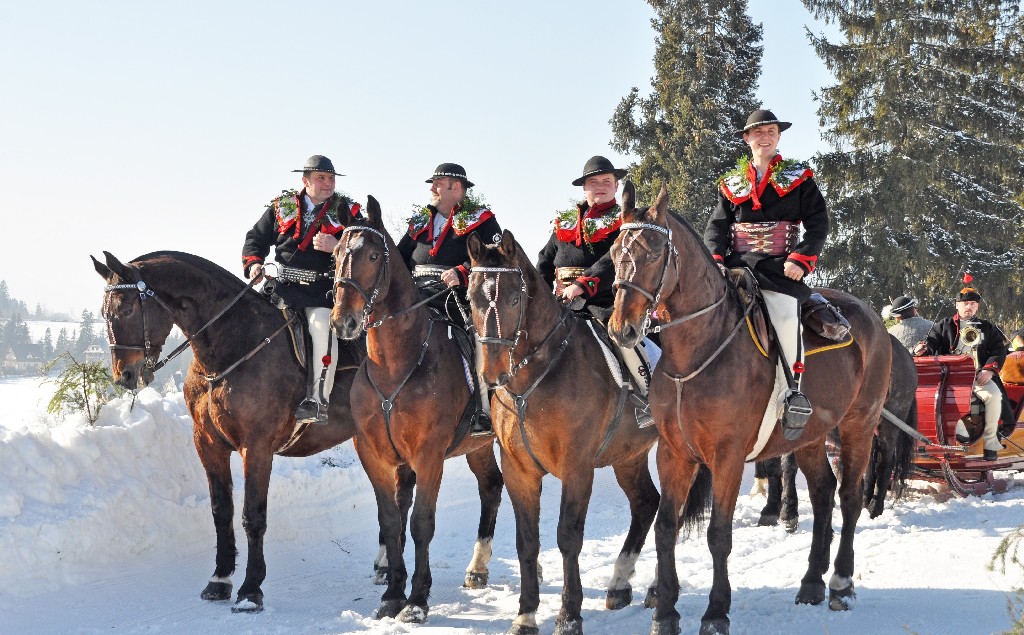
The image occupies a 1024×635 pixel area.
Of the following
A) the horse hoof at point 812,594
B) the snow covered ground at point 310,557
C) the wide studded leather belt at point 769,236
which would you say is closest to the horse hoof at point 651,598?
the snow covered ground at point 310,557

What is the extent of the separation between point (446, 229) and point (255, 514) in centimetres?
297

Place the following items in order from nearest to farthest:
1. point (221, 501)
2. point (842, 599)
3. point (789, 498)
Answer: point (842, 599)
point (221, 501)
point (789, 498)

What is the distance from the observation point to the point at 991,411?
1084 cm

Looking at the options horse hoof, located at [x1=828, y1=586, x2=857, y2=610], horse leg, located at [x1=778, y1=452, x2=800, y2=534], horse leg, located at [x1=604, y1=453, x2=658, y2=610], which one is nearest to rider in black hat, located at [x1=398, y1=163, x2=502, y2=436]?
horse leg, located at [x1=604, y1=453, x2=658, y2=610]

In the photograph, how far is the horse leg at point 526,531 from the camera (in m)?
6.62

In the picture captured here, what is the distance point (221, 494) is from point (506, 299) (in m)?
3.53

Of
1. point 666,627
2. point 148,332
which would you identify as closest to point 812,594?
point 666,627

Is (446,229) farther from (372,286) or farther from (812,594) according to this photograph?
(812,594)

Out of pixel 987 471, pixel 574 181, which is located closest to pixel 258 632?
pixel 574 181

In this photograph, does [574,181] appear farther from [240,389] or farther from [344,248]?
[240,389]

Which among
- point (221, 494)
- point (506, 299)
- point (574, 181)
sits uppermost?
point (574, 181)

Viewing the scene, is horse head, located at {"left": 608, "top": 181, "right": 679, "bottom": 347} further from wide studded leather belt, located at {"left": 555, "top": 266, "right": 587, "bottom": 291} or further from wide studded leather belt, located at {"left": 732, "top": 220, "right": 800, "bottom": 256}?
wide studded leather belt, located at {"left": 555, "top": 266, "right": 587, "bottom": 291}

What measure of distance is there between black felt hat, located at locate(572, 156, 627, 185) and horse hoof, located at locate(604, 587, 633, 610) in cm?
337

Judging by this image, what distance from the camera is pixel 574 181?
8.17 metres
